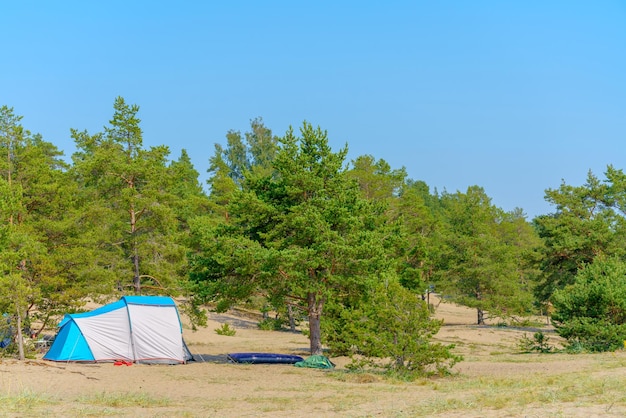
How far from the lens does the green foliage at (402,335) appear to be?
19.9m

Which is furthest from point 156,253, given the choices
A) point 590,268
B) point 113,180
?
point 590,268

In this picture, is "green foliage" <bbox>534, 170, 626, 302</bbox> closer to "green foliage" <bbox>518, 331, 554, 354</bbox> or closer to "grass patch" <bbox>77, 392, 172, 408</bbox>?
"green foliage" <bbox>518, 331, 554, 354</bbox>

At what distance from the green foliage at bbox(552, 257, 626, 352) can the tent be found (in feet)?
57.0

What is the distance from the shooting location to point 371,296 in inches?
899

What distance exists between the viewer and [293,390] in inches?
658

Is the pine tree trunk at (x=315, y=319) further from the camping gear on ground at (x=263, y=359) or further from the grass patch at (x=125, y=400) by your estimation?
the grass patch at (x=125, y=400)

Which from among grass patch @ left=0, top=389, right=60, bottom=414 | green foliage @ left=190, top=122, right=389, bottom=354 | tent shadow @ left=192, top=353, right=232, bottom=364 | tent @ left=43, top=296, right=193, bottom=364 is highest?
green foliage @ left=190, top=122, right=389, bottom=354

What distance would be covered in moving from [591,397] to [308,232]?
1326cm

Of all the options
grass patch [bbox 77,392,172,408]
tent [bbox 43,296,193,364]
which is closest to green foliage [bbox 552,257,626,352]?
tent [bbox 43,296,193,364]

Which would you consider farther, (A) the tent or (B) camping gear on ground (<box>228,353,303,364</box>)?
(B) camping gear on ground (<box>228,353,303,364</box>)

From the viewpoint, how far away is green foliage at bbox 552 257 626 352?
27.2 meters

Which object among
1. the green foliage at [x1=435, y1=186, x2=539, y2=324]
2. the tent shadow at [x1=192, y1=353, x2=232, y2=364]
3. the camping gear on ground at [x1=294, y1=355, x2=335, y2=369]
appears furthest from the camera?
the green foliage at [x1=435, y1=186, x2=539, y2=324]

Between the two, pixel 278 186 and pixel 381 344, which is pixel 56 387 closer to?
pixel 381 344

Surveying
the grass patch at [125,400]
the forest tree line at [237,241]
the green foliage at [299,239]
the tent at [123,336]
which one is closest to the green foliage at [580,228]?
the forest tree line at [237,241]
